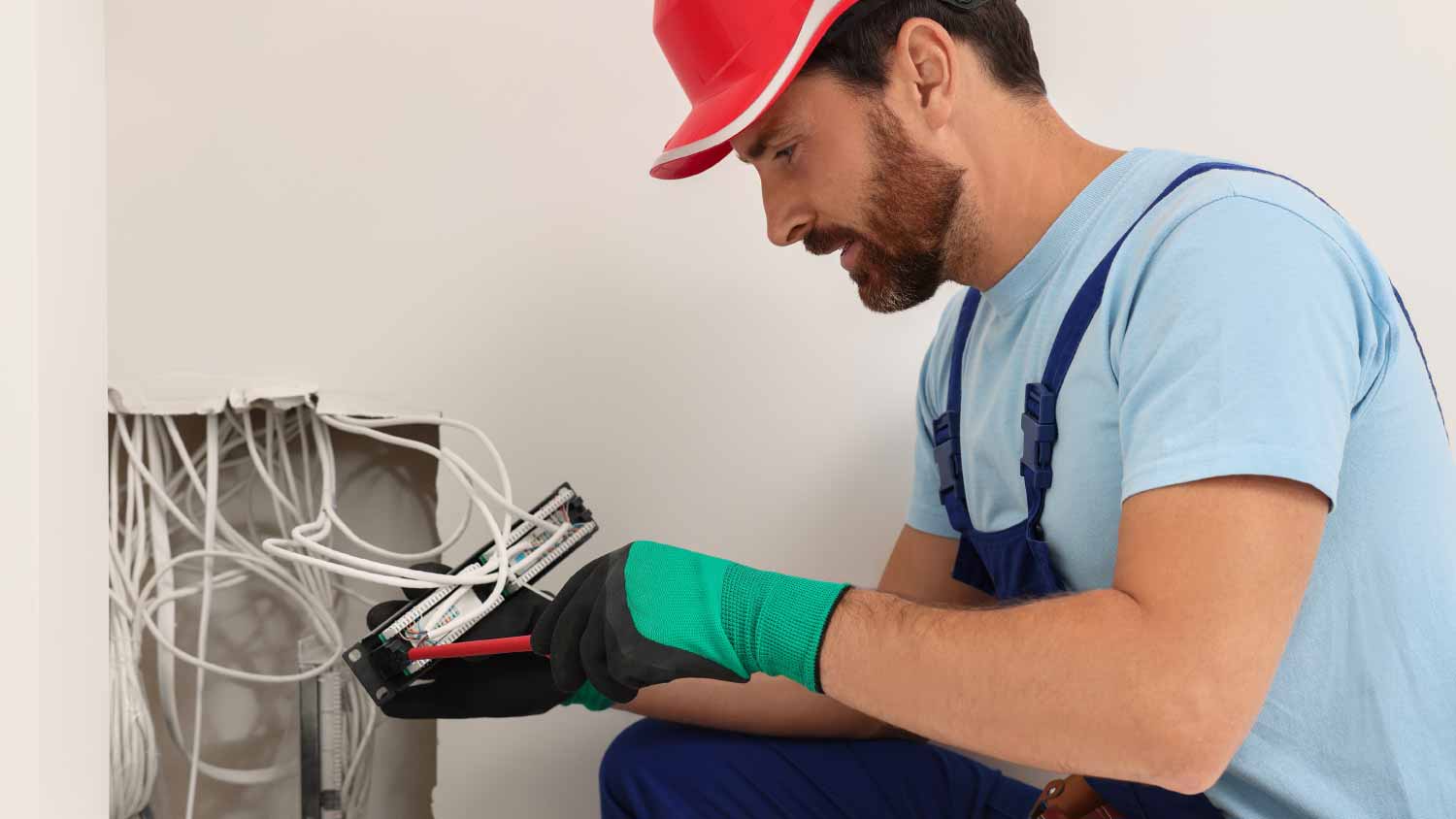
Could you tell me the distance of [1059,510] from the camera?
0.95m

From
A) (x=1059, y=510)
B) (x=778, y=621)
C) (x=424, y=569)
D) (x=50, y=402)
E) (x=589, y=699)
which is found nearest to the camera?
(x=50, y=402)

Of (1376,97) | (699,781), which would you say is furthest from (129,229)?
(1376,97)

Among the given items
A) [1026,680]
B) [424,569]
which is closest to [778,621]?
[1026,680]

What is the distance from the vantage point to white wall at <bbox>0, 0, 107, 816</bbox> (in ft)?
2.14

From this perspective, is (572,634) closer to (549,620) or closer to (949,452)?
(549,620)

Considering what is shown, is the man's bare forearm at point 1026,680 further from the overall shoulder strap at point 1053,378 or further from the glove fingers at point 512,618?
the glove fingers at point 512,618

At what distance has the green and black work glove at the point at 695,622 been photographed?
0.85 metres

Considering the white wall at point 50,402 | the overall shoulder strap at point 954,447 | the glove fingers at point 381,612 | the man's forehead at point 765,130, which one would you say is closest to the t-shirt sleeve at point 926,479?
the overall shoulder strap at point 954,447

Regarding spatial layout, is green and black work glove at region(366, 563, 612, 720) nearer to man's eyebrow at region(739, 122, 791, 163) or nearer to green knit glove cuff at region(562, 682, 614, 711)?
green knit glove cuff at region(562, 682, 614, 711)

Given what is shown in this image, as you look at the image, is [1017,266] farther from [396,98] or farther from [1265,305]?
[396,98]

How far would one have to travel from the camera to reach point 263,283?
4.27ft

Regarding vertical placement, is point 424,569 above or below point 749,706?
above

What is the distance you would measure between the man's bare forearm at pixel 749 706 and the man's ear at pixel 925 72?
0.63m

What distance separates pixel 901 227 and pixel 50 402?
2.31ft
